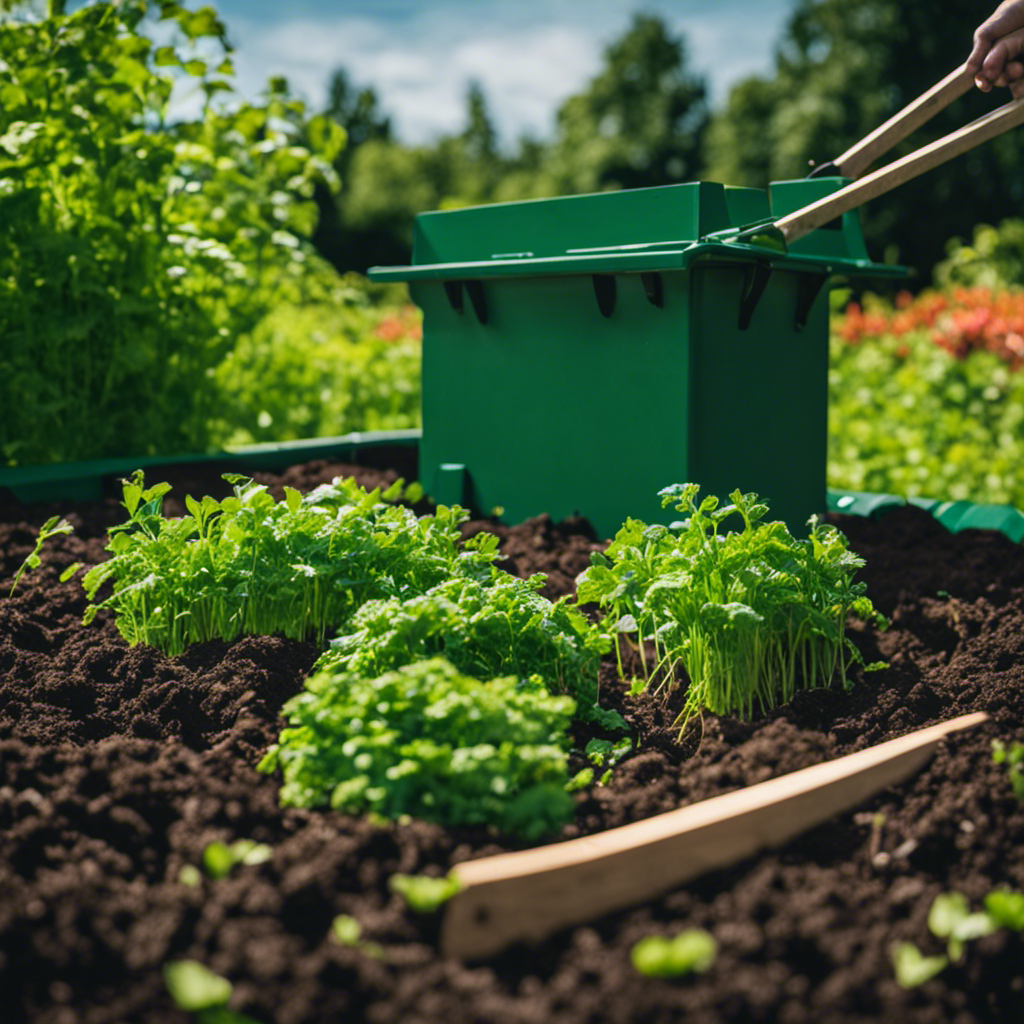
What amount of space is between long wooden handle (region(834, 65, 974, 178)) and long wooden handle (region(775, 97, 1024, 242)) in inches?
7.9

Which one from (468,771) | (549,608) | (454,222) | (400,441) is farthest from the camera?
(400,441)

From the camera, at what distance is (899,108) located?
27.2 metres

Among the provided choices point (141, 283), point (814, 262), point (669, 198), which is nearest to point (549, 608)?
point (669, 198)

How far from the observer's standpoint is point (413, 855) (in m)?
1.39

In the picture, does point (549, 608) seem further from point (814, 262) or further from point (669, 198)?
point (814, 262)

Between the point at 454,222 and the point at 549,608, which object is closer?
the point at 549,608

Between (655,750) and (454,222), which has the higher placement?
(454,222)

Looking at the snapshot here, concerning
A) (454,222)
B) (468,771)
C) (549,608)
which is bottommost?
(468,771)

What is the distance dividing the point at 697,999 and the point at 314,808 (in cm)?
72

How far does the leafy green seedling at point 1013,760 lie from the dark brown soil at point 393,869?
3 centimetres

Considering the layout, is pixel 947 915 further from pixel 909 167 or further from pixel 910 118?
pixel 910 118

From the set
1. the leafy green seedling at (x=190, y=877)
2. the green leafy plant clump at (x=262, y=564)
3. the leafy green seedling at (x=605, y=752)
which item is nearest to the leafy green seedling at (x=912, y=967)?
the leafy green seedling at (x=605, y=752)

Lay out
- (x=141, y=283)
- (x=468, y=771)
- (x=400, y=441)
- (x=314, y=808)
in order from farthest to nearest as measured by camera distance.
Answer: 1. (x=400, y=441)
2. (x=141, y=283)
3. (x=314, y=808)
4. (x=468, y=771)

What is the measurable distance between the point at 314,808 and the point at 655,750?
0.75 m
